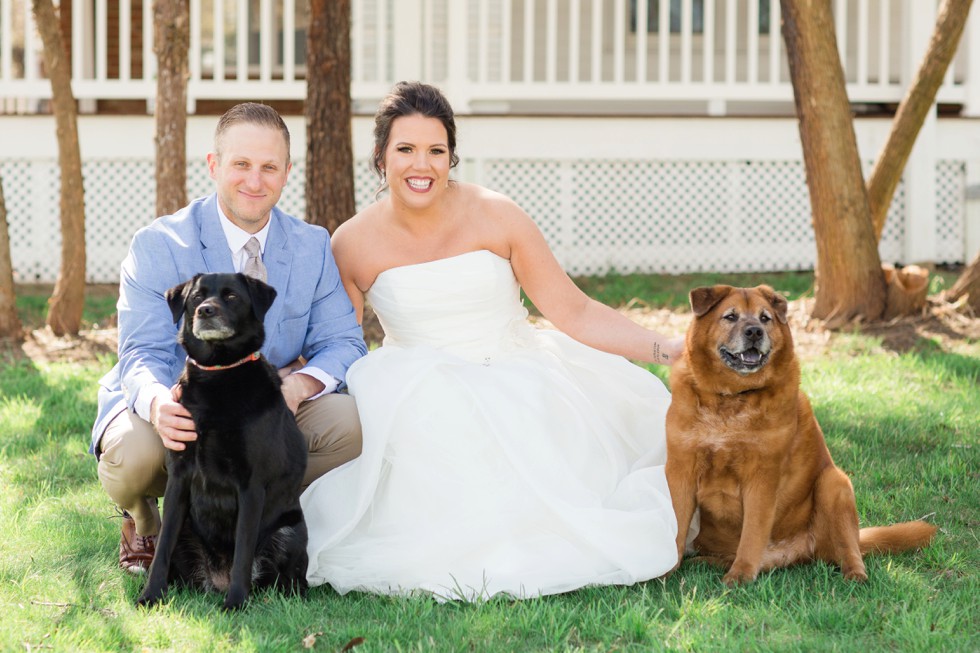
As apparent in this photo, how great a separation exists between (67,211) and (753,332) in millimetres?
5876

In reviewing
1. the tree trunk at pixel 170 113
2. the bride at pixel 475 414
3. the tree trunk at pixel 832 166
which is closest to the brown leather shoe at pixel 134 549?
the bride at pixel 475 414

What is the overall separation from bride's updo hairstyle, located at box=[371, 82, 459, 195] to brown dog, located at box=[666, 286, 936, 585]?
1165mm

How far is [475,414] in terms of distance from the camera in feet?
12.2

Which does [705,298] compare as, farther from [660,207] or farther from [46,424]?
[660,207]

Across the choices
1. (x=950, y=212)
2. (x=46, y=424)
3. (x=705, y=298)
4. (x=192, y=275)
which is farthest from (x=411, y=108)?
(x=950, y=212)

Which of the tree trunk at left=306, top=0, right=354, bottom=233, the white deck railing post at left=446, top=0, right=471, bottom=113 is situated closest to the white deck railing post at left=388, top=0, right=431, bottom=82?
the white deck railing post at left=446, top=0, right=471, bottom=113

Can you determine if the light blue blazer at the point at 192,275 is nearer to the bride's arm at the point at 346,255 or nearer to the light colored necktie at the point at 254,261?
the light colored necktie at the point at 254,261

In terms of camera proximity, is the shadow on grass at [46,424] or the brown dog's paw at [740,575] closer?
the brown dog's paw at [740,575]

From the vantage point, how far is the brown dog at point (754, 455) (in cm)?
349

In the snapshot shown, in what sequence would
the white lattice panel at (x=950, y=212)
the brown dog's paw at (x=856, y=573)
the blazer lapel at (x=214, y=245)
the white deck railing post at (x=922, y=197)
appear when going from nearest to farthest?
1. the brown dog's paw at (x=856, y=573)
2. the blazer lapel at (x=214, y=245)
3. the white deck railing post at (x=922, y=197)
4. the white lattice panel at (x=950, y=212)

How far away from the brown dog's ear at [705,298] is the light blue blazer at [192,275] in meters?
1.26

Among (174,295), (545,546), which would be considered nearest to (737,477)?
(545,546)

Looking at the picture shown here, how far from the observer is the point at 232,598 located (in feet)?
10.5

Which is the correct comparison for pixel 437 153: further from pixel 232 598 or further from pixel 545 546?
pixel 232 598
